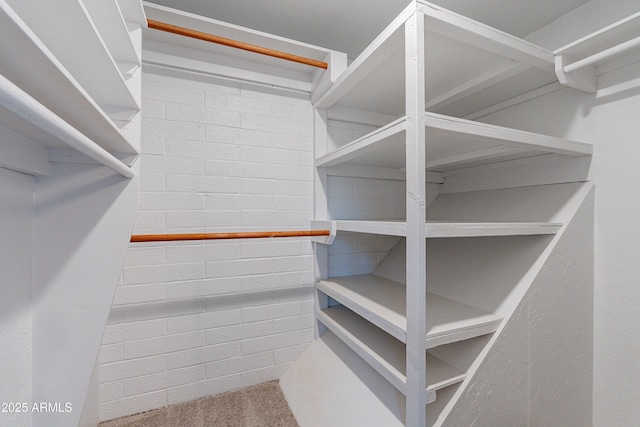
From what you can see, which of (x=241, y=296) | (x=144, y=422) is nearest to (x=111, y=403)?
(x=144, y=422)

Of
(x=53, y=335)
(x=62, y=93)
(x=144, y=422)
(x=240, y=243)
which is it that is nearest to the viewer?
(x=62, y=93)

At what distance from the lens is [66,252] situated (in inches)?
29.9

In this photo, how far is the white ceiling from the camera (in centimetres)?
132

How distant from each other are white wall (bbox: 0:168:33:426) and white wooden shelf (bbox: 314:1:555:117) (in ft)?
4.06

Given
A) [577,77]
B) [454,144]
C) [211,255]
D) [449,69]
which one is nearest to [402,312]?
[454,144]

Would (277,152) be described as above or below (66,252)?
above

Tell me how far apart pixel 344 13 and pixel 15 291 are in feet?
5.61

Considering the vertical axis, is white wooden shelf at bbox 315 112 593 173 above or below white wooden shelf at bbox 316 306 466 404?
above

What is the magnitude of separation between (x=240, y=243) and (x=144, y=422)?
3.14ft

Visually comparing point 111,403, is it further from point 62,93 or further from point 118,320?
point 62,93

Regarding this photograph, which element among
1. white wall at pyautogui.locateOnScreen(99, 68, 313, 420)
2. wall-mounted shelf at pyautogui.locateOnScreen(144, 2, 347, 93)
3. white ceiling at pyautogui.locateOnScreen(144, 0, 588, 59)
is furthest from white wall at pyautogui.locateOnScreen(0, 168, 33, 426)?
white ceiling at pyautogui.locateOnScreen(144, 0, 588, 59)

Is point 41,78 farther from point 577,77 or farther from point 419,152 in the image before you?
point 577,77

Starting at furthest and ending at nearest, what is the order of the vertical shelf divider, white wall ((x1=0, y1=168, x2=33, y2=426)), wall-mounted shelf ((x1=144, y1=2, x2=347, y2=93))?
wall-mounted shelf ((x1=144, y1=2, x2=347, y2=93)), the vertical shelf divider, white wall ((x1=0, y1=168, x2=33, y2=426))

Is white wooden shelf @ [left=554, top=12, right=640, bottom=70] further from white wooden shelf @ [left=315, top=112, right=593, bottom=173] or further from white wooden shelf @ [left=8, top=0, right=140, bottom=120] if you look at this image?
white wooden shelf @ [left=8, top=0, right=140, bottom=120]
